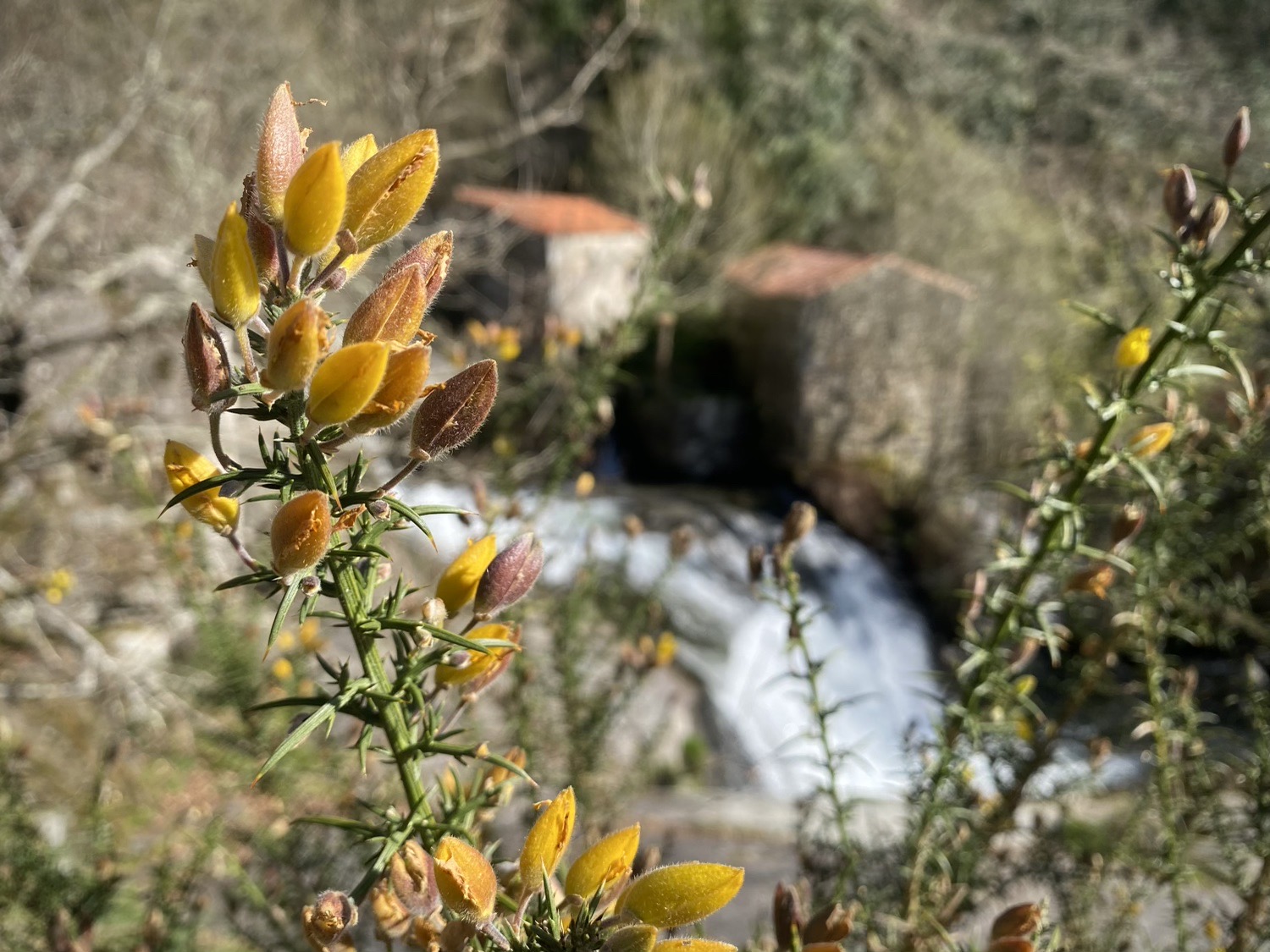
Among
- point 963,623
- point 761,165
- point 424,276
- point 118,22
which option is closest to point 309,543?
point 424,276

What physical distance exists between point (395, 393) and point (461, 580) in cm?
20

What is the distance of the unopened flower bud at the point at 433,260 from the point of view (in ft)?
2.02

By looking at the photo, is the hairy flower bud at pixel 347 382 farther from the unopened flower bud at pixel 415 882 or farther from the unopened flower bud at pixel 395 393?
the unopened flower bud at pixel 415 882

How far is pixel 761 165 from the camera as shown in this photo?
40.3 ft

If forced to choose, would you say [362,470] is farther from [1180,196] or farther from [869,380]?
[869,380]

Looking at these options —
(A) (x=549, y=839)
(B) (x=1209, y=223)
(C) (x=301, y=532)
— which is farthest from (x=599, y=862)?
(B) (x=1209, y=223)

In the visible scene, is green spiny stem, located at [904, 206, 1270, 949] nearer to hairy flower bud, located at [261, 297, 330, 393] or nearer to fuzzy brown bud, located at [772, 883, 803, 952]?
fuzzy brown bud, located at [772, 883, 803, 952]

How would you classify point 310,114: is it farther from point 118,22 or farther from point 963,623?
point 963,623

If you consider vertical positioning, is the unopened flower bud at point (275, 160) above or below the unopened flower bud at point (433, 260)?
above

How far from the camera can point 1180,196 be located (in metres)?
0.99

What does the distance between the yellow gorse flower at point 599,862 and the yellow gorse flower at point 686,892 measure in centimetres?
3

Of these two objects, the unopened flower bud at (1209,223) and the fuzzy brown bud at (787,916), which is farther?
the unopened flower bud at (1209,223)

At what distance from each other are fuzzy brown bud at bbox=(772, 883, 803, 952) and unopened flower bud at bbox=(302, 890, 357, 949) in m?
0.38

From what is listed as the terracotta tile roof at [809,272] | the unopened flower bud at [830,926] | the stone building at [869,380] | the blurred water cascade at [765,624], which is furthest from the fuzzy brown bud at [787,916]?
the terracotta tile roof at [809,272]
